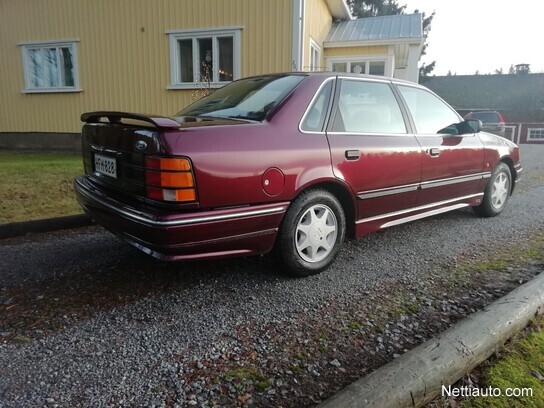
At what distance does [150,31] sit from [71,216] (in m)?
7.53

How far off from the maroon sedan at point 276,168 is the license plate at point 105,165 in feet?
0.06

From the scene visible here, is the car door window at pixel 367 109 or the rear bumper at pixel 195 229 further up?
the car door window at pixel 367 109

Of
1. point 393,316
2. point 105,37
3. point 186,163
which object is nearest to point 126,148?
point 186,163

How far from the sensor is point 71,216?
14.3 ft

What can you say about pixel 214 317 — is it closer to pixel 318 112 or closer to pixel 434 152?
pixel 318 112

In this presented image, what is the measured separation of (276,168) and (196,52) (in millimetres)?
8506

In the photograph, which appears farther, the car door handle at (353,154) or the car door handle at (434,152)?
the car door handle at (434,152)

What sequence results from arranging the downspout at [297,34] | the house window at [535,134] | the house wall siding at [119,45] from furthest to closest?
1. the house window at [535,134]
2. the house wall siding at [119,45]
3. the downspout at [297,34]

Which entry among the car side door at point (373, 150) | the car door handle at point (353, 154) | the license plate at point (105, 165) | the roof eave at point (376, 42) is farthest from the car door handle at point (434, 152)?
the roof eave at point (376, 42)

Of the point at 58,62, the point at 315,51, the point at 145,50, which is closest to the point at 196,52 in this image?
the point at 145,50

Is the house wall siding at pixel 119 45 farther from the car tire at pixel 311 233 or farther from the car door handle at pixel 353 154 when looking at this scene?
the car tire at pixel 311 233

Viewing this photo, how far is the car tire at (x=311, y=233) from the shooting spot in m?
2.87

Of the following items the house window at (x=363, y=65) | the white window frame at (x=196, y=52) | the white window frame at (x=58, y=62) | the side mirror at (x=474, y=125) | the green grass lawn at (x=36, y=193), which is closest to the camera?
the side mirror at (x=474, y=125)

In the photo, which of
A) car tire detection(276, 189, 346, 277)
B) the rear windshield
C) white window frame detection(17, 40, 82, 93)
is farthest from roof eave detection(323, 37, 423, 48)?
car tire detection(276, 189, 346, 277)
